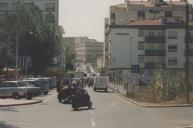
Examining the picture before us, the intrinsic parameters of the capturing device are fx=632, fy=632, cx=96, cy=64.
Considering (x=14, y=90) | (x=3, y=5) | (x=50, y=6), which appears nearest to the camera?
(x=14, y=90)

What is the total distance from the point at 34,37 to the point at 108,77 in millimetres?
20078

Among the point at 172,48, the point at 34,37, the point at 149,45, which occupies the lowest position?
the point at 172,48

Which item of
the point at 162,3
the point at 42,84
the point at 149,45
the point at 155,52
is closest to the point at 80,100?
the point at 42,84

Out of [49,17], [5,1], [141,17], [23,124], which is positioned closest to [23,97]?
[23,124]

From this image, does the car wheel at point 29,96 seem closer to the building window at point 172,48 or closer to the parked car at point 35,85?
the parked car at point 35,85

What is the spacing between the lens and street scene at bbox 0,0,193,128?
28.5m

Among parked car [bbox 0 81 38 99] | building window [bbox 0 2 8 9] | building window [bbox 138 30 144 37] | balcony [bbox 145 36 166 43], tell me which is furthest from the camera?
building window [bbox 0 2 8 9]

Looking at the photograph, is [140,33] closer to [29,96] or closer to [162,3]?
[162,3]

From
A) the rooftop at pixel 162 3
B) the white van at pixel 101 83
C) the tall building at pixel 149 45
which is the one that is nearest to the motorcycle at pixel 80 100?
the white van at pixel 101 83

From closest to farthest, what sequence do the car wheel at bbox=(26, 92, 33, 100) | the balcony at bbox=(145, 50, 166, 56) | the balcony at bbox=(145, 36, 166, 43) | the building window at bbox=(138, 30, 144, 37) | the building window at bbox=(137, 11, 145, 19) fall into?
the car wheel at bbox=(26, 92, 33, 100) → the balcony at bbox=(145, 36, 166, 43) → the building window at bbox=(138, 30, 144, 37) → the balcony at bbox=(145, 50, 166, 56) → the building window at bbox=(137, 11, 145, 19)

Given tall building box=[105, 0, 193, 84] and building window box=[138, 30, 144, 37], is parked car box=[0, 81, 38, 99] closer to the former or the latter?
tall building box=[105, 0, 193, 84]

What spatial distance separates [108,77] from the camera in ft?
367

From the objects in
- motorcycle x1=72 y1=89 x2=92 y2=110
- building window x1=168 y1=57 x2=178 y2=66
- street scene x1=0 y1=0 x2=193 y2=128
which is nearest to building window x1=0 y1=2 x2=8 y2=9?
street scene x1=0 y1=0 x2=193 y2=128

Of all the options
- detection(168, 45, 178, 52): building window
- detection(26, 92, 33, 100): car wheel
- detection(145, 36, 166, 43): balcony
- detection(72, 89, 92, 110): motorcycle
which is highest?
detection(145, 36, 166, 43): balcony
